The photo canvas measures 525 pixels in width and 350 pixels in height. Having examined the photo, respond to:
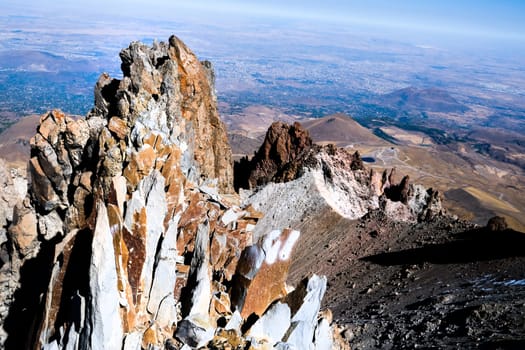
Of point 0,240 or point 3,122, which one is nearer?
point 0,240

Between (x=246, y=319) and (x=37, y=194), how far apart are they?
16.2 meters

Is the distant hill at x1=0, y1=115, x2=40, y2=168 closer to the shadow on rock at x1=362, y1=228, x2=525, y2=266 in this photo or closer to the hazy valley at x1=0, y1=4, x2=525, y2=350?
the hazy valley at x1=0, y1=4, x2=525, y2=350

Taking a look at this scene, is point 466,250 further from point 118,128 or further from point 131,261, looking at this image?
point 118,128

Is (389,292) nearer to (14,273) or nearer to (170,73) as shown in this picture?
(14,273)

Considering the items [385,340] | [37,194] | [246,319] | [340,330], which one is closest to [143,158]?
[37,194]

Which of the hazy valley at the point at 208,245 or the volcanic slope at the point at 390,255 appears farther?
the volcanic slope at the point at 390,255

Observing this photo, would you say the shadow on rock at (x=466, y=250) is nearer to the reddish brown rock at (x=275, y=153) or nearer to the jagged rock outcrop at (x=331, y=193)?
the jagged rock outcrop at (x=331, y=193)

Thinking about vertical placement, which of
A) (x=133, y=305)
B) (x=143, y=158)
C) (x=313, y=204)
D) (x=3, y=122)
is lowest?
(x=3, y=122)

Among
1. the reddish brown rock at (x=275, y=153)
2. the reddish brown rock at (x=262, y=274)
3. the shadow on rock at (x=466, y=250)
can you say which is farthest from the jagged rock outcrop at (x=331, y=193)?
the reddish brown rock at (x=262, y=274)

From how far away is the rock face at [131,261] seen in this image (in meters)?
13.9

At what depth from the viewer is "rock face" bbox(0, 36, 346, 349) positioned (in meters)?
13.9

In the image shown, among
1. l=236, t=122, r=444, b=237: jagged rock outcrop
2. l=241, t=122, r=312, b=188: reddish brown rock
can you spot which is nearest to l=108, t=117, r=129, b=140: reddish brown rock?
l=236, t=122, r=444, b=237: jagged rock outcrop

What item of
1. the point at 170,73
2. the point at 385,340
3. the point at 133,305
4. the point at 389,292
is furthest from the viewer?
the point at 170,73

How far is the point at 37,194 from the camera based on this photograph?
24.7m
